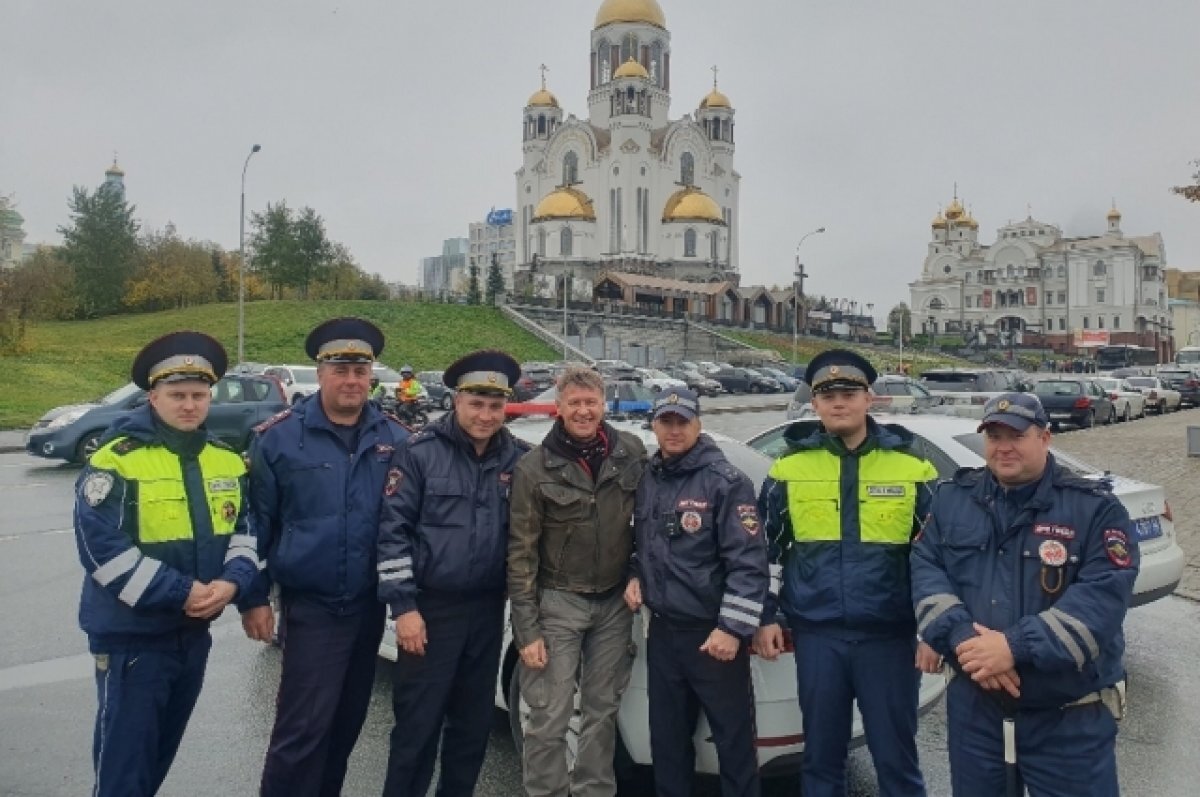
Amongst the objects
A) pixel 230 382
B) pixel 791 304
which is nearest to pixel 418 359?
pixel 230 382

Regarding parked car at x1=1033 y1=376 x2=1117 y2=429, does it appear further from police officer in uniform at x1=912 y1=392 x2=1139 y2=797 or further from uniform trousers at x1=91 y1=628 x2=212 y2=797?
uniform trousers at x1=91 y1=628 x2=212 y2=797

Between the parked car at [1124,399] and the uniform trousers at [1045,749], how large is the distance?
27886 mm

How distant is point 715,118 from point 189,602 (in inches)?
3575

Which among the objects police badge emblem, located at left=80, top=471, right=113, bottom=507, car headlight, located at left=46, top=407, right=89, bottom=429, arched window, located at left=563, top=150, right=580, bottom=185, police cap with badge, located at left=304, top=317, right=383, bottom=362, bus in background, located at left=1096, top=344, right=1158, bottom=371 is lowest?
car headlight, located at left=46, top=407, right=89, bottom=429

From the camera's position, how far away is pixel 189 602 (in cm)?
333

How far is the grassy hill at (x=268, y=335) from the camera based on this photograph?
34.3m

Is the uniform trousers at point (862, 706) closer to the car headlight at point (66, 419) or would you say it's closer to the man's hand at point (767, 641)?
the man's hand at point (767, 641)

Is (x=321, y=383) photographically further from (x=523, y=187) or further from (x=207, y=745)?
(x=523, y=187)

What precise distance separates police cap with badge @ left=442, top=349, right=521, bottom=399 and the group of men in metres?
0.02

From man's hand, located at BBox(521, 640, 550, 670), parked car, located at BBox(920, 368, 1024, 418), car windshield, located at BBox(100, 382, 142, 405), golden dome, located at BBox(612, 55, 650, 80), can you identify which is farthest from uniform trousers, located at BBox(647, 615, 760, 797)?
golden dome, located at BBox(612, 55, 650, 80)

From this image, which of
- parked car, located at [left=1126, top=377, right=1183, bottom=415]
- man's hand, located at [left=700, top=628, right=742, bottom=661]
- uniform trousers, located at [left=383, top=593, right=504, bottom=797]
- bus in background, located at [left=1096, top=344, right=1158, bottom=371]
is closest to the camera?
man's hand, located at [left=700, top=628, right=742, bottom=661]

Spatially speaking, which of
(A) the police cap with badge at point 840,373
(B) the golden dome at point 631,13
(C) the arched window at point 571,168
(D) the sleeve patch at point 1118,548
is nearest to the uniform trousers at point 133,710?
(A) the police cap with badge at point 840,373

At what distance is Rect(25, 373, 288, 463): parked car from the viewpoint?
15031mm

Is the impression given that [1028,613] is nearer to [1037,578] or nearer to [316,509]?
[1037,578]
